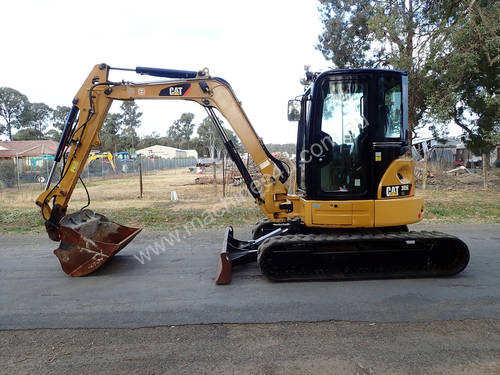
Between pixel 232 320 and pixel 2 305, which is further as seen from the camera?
pixel 2 305

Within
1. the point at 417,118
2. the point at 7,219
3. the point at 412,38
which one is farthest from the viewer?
the point at 417,118

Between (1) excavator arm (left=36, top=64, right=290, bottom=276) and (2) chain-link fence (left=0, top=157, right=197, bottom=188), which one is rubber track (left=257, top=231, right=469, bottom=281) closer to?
(1) excavator arm (left=36, top=64, right=290, bottom=276)

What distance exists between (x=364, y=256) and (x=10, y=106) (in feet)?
262

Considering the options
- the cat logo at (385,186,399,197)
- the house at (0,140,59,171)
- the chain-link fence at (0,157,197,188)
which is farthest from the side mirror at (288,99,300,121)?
the house at (0,140,59,171)

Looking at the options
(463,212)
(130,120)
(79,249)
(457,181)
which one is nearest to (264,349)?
(79,249)

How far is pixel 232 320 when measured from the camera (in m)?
3.47

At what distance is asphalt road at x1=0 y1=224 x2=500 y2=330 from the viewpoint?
3527 mm

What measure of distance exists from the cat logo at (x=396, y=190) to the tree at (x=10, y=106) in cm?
7870

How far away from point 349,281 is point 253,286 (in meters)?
1.26

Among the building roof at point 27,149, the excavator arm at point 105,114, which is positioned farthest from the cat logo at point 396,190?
the building roof at point 27,149

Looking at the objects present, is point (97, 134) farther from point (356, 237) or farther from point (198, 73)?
point (356, 237)

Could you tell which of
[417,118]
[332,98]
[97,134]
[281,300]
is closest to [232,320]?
[281,300]

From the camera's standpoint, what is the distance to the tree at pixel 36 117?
6806 centimetres

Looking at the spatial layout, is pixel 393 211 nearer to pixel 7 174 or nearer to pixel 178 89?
pixel 178 89
